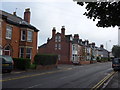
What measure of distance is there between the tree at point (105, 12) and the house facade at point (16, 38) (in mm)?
18089

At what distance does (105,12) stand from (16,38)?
21.8 metres

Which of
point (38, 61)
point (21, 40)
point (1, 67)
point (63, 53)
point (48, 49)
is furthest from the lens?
point (48, 49)

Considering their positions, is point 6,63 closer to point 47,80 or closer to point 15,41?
point 47,80

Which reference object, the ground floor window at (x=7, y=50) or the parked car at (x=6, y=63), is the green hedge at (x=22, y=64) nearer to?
the ground floor window at (x=7, y=50)

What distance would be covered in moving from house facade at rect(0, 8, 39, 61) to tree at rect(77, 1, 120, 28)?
59.3ft

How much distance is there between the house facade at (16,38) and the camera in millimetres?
25781

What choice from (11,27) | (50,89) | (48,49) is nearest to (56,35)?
(48,49)

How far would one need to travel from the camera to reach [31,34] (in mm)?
31047

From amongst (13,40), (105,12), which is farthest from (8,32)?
(105,12)

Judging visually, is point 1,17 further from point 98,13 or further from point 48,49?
point 48,49

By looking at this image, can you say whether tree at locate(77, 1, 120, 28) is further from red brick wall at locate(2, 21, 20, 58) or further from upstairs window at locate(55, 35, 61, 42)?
upstairs window at locate(55, 35, 61, 42)

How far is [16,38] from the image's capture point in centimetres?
2875

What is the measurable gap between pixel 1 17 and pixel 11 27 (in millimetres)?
3241

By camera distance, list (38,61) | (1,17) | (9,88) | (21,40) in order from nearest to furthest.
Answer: (9,88), (1,17), (38,61), (21,40)
